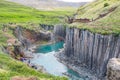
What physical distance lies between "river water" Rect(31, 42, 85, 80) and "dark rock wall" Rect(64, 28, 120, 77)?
2831 millimetres

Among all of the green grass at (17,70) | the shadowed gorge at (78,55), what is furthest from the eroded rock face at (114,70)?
the green grass at (17,70)

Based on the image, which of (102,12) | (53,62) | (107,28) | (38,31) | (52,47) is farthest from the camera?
(38,31)

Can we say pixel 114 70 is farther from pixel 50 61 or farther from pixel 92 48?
pixel 50 61

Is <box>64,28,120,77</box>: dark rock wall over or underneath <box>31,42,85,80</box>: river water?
over

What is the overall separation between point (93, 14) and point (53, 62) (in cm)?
1476

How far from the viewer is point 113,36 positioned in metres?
43.7

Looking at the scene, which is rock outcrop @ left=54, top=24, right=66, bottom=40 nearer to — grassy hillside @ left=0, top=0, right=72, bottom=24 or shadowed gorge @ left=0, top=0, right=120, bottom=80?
grassy hillside @ left=0, top=0, right=72, bottom=24

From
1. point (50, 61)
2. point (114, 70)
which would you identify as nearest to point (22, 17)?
point (50, 61)

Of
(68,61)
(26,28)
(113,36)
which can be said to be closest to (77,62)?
(68,61)

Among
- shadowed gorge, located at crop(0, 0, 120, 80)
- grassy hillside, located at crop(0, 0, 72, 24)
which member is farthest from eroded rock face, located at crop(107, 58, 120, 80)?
grassy hillside, located at crop(0, 0, 72, 24)

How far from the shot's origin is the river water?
4964 cm

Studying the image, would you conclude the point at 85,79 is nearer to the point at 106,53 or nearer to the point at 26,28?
the point at 106,53

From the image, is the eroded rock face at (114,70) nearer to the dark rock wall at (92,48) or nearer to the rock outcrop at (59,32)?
the dark rock wall at (92,48)

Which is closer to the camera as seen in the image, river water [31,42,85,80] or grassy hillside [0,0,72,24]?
river water [31,42,85,80]
